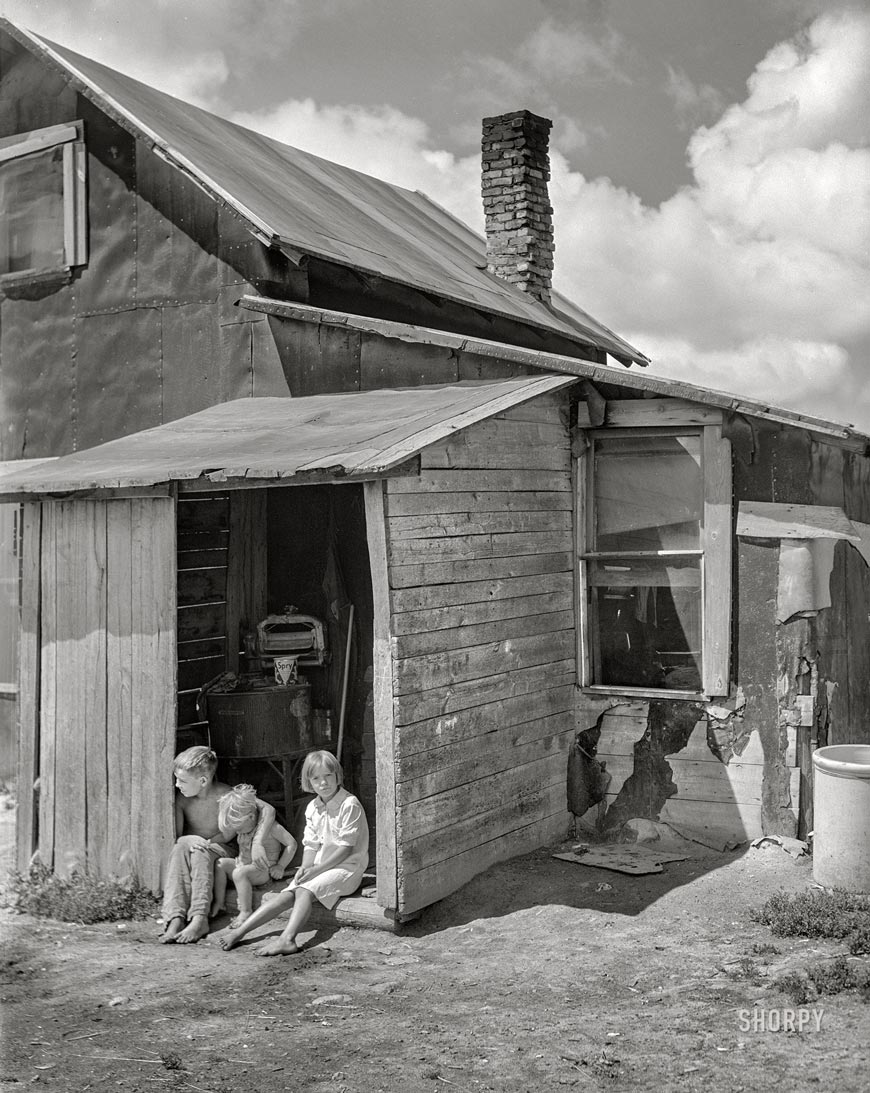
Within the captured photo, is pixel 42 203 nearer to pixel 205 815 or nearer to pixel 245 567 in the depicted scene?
pixel 245 567

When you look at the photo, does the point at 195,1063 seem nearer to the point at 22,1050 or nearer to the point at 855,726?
the point at 22,1050

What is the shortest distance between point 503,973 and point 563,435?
13.1ft

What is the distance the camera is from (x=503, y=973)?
595cm

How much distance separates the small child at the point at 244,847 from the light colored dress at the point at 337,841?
0.35 m

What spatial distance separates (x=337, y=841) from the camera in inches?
270

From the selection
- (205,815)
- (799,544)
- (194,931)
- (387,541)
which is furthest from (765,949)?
(205,815)

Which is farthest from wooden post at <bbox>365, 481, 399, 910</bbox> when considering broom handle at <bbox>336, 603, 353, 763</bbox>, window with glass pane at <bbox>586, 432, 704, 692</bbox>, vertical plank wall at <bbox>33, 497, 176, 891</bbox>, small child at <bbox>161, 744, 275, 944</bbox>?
window with glass pane at <bbox>586, 432, 704, 692</bbox>

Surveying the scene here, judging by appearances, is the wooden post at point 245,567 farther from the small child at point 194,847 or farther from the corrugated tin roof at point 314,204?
the corrugated tin roof at point 314,204

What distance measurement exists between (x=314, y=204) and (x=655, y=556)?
5.20m

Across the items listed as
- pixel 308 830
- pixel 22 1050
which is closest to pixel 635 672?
pixel 308 830

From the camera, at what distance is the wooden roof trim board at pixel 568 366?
7617 mm

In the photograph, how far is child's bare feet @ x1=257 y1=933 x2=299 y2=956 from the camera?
6422 millimetres

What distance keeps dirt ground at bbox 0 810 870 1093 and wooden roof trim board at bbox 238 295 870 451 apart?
287 cm

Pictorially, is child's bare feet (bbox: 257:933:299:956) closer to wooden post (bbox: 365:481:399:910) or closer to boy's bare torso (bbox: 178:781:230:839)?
wooden post (bbox: 365:481:399:910)
